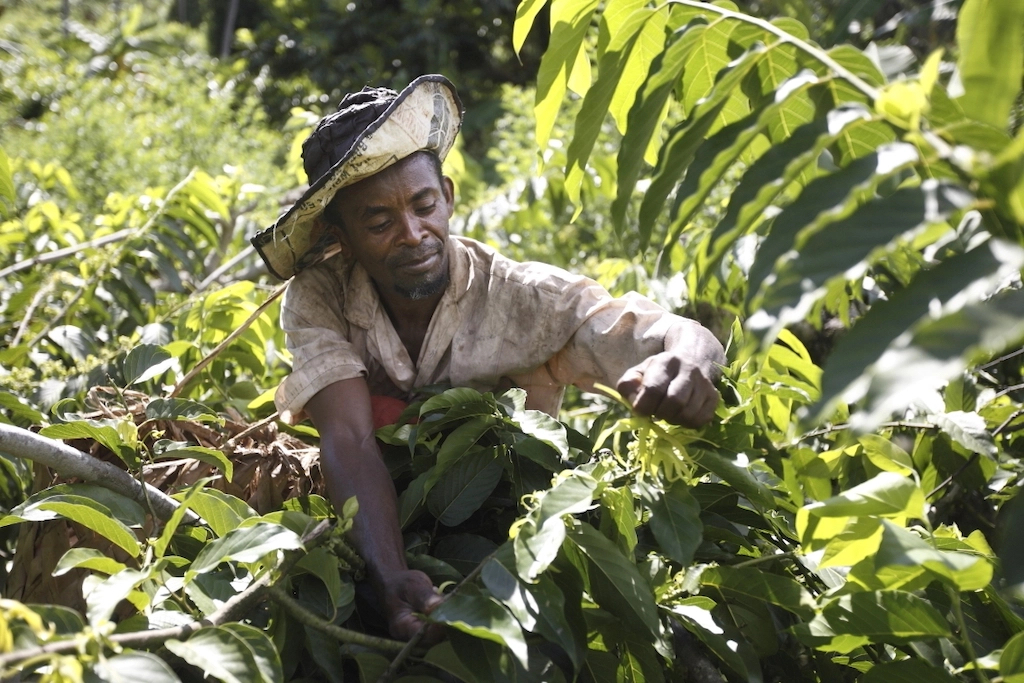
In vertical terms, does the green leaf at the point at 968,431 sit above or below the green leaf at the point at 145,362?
below

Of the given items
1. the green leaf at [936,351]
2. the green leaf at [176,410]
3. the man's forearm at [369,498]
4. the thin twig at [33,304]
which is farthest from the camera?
the thin twig at [33,304]

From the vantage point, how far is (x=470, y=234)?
3.29 meters

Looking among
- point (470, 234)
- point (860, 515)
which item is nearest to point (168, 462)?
point (860, 515)

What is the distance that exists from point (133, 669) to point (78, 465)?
590 millimetres

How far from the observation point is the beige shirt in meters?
1.65

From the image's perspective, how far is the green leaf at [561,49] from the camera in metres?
1.21

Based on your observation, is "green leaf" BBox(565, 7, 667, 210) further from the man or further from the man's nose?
the man's nose

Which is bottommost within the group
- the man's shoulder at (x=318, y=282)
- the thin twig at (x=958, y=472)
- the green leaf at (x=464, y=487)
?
the thin twig at (x=958, y=472)

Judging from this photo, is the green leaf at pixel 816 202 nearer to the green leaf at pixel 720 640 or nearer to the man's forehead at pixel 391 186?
the green leaf at pixel 720 640

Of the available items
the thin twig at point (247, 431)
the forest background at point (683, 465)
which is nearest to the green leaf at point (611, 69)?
the forest background at point (683, 465)

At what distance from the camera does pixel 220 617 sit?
3.52 ft

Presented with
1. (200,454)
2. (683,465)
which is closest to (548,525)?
(683,465)

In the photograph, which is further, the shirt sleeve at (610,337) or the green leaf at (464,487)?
the shirt sleeve at (610,337)

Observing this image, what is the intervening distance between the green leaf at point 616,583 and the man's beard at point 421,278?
699mm
